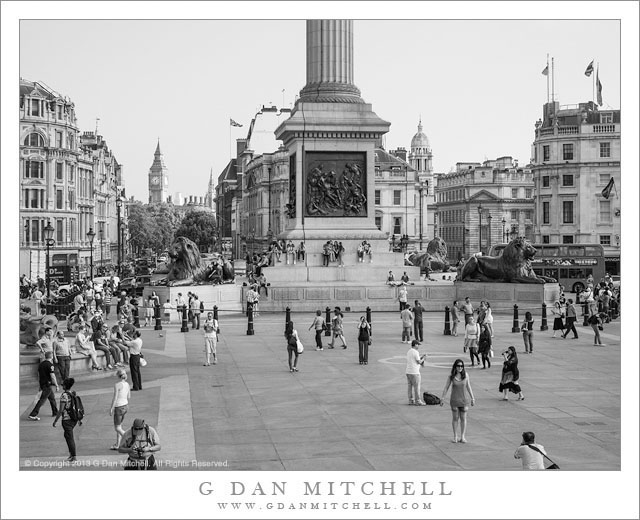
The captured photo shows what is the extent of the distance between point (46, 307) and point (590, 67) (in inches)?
1698

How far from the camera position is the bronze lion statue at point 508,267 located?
43906mm

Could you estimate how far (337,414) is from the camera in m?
18.5

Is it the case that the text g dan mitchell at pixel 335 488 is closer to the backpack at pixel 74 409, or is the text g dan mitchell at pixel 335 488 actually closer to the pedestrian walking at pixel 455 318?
the backpack at pixel 74 409

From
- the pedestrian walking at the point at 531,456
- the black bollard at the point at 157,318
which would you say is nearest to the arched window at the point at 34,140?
the black bollard at the point at 157,318

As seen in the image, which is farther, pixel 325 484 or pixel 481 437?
pixel 481 437

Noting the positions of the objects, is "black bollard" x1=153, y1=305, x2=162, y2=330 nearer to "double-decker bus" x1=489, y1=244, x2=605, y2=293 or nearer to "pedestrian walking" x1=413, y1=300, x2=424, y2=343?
"pedestrian walking" x1=413, y1=300, x2=424, y2=343

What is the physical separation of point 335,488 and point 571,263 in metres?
51.6

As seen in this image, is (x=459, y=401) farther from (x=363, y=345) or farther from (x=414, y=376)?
(x=363, y=345)

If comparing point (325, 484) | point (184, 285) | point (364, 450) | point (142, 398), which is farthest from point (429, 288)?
point (325, 484)

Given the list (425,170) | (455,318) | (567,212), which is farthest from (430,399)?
(425,170)

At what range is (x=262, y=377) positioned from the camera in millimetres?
23406

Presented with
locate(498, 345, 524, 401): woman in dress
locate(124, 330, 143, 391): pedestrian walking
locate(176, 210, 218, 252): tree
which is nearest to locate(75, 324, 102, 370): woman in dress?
locate(124, 330, 143, 391): pedestrian walking

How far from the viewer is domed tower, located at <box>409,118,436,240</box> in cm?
14069

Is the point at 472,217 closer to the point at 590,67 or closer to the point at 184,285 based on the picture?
the point at 590,67
